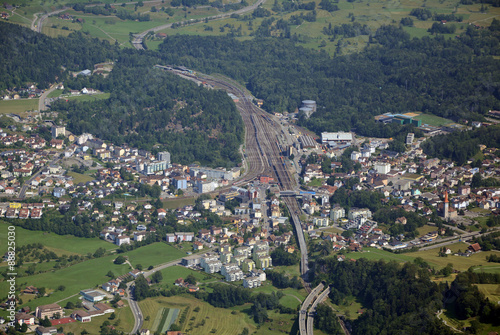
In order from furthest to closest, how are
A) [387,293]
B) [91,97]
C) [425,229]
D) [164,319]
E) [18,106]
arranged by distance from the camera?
1. [91,97]
2. [18,106]
3. [425,229]
4. [387,293]
5. [164,319]

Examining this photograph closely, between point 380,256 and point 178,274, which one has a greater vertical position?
point 380,256

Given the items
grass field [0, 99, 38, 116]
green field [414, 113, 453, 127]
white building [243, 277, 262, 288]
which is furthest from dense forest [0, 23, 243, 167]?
white building [243, 277, 262, 288]

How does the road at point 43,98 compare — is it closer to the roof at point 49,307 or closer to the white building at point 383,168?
the white building at point 383,168

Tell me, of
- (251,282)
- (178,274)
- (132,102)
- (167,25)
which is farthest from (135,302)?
(167,25)

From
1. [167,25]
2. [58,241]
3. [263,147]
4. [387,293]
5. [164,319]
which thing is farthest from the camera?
[167,25]

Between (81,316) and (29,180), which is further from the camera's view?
(29,180)

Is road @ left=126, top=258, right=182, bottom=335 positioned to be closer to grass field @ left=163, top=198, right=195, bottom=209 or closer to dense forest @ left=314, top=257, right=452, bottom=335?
dense forest @ left=314, top=257, right=452, bottom=335

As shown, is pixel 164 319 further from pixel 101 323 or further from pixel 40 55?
pixel 40 55
